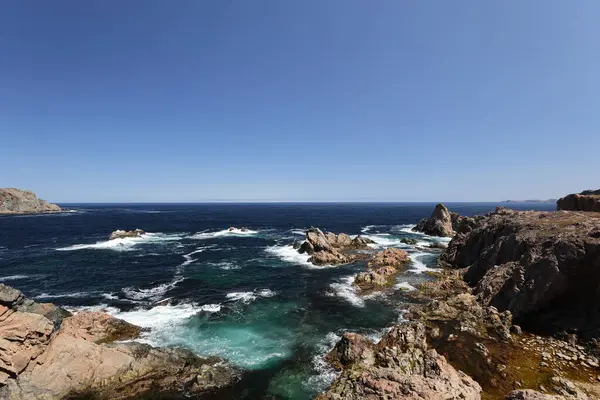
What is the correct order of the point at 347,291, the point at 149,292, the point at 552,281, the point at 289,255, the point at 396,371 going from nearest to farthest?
the point at 396,371 < the point at 552,281 < the point at 347,291 < the point at 149,292 < the point at 289,255

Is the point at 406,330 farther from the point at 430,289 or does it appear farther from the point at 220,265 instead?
the point at 220,265

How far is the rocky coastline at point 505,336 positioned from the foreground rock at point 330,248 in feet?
69.1

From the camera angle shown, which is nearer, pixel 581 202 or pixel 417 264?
pixel 581 202

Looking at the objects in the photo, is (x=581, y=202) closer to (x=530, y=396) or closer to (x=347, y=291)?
(x=347, y=291)

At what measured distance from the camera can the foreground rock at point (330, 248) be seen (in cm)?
5897

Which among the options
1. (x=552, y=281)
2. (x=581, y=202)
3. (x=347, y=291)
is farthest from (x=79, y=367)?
(x=581, y=202)

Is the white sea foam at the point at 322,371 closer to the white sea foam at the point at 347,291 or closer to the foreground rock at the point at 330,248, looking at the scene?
the white sea foam at the point at 347,291

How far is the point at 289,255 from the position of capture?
66.9 meters

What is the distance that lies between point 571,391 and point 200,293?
128 ft

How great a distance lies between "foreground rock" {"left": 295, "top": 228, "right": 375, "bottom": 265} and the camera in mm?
58969

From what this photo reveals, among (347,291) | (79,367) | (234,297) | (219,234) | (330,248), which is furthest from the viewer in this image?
(219,234)

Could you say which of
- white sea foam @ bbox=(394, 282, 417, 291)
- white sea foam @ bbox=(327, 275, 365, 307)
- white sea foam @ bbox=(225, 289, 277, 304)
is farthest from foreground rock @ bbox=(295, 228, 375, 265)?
white sea foam @ bbox=(225, 289, 277, 304)

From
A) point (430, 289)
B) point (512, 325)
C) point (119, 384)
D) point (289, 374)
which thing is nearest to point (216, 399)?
point (289, 374)

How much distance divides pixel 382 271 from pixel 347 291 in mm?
9013
